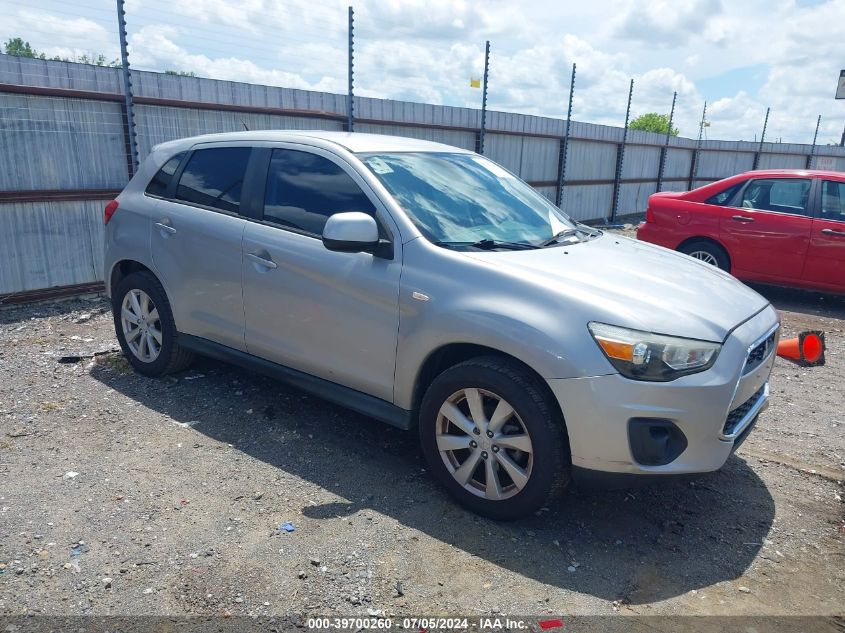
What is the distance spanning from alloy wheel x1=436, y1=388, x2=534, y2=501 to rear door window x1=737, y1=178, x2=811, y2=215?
6.65 m

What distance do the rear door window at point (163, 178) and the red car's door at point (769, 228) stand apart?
6.74 m

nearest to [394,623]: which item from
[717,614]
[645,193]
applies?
[717,614]

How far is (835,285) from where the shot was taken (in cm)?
781

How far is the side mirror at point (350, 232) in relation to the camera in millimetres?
3359

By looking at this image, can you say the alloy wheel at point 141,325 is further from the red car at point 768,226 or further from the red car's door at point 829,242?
the red car's door at point 829,242

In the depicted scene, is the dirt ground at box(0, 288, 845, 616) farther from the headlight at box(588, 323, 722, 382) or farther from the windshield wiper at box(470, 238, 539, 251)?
the windshield wiper at box(470, 238, 539, 251)

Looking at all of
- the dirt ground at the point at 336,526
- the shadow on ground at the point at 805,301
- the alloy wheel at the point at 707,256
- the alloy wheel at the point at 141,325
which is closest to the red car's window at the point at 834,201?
the shadow on ground at the point at 805,301

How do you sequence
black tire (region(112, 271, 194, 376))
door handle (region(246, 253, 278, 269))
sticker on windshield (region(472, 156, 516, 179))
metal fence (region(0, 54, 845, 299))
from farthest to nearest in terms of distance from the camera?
metal fence (region(0, 54, 845, 299)) → black tire (region(112, 271, 194, 376)) → sticker on windshield (region(472, 156, 516, 179)) → door handle (region(246, 253, 278, 269))

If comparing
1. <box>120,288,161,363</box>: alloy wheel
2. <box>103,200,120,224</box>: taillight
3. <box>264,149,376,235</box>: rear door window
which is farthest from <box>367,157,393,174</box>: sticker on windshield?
<box>103,200,120,224</box>: taillight

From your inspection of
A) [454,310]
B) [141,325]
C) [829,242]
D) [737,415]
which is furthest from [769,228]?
[141,325]

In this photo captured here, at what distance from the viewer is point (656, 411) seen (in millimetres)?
2848

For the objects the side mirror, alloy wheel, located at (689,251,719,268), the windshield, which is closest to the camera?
the side mirror

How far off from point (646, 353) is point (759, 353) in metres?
0.86

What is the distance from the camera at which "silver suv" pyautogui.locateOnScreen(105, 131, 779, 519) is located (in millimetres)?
2912
